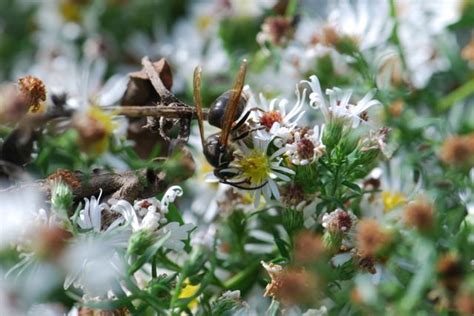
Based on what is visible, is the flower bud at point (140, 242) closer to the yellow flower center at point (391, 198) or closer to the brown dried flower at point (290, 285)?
the brown dried flower at point (290, 285)

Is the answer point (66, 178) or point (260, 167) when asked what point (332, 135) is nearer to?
point (260, 167)

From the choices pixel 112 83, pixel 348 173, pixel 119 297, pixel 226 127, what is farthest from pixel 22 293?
A: pixel 112 83

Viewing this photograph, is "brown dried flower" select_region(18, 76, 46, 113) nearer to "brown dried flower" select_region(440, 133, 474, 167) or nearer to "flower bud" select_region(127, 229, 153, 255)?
"flower bud" select_region(127, 229, 153, 255)

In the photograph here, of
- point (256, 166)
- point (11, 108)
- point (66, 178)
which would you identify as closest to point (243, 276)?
point (256, 166)

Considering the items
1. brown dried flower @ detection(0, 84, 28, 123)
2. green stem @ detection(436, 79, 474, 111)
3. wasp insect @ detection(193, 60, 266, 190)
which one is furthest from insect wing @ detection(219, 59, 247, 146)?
green stem @ detection(436, 79, 474, 111)

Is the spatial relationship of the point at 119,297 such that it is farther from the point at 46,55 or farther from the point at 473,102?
the point at 46,55

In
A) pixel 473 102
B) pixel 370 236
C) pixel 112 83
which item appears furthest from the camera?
pixel 112 83
